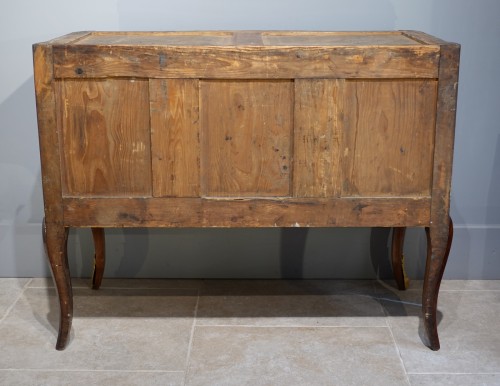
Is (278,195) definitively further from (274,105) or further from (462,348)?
(462,348)

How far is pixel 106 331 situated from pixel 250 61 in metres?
0.96

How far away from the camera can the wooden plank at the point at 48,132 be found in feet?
6.93

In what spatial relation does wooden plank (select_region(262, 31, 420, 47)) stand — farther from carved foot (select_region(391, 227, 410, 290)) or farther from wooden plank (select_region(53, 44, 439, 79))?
carved foot (select_region(391, 227, 410, 290))

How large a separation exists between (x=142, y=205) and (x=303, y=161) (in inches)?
18.2

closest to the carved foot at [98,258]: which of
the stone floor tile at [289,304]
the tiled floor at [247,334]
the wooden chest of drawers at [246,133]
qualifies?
the tiled floor at [247,334]

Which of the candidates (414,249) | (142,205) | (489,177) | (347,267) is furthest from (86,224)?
(489,177)

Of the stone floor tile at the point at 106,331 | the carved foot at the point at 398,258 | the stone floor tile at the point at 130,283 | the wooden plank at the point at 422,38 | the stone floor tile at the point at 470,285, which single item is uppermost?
the wooden plank at the point at 422,38

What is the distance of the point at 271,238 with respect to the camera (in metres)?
2.88

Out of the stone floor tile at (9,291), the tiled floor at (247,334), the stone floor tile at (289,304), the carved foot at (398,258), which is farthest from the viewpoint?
the carved foot at (398,258)

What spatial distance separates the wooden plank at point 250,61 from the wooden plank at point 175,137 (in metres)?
0.05

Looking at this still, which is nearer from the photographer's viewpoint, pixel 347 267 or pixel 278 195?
pixel 278 195

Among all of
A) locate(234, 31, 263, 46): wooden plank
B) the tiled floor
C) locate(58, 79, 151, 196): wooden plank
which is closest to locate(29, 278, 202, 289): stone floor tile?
the tiled floor

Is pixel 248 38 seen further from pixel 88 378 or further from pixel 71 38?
pixel 88 378

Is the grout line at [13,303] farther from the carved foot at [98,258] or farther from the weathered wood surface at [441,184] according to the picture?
the weathered wood surface at [441,184]
